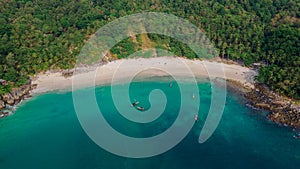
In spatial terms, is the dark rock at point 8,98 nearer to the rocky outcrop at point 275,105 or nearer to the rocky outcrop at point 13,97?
the rocky outcrop at point 13,97

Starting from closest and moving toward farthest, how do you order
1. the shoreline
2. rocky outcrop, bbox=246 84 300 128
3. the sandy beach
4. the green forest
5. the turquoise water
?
the turquoise water < rocky outcrop, bbox=246 84 300 128 < the shoreline < the green forest < the sandy beach

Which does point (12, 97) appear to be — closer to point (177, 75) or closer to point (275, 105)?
point (177, 75)

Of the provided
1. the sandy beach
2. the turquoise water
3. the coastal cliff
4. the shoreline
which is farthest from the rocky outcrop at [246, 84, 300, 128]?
the coastal cliff

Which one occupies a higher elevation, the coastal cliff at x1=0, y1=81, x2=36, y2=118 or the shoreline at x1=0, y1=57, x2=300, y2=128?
the coastal cliff at x1=0, y1=81, x2=36, y2=118

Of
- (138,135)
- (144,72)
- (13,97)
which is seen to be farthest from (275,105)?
(13,97)

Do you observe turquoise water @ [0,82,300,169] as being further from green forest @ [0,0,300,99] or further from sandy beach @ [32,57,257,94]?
green forest @ [0,0,300,99]

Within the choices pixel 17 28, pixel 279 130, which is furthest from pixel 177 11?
pixel 279 130

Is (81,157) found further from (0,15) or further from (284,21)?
(284,21)
